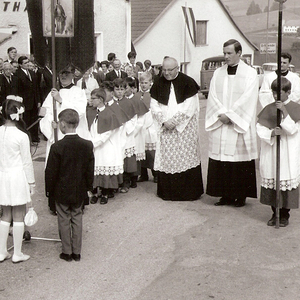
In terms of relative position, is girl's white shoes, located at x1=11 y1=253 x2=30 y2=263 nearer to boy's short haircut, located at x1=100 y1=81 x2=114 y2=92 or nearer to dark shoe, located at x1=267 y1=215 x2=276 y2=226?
dark shoe, located at x1=267 y1=215 x2=276 y2=226

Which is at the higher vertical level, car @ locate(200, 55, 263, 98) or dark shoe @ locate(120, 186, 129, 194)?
car @ locate(200, 55, 263, 98)

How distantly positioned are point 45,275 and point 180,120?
10.7ft

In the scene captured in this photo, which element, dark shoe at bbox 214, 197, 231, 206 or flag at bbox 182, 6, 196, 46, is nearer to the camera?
dark shoe at bbox 214, 197, 231, 206

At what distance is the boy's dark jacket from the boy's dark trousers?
0.29ft

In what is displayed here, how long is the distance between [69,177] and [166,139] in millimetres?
2691

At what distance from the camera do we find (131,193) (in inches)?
335

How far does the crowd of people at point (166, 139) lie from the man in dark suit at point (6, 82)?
13.7 feet

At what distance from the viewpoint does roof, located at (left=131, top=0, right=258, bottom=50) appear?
3300cm

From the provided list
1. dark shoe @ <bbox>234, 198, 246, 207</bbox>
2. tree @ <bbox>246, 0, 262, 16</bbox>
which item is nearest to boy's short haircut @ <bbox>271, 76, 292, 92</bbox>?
dark shoe @ <bbox>234, 198, 246, 207</bbox>

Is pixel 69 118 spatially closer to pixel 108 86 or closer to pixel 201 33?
pixel 108 86

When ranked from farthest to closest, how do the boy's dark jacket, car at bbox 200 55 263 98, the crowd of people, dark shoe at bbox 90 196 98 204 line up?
1. car at bbox 200 55 263 98
2. dark shoe at bbox 90 196 98 204
3. the crowd of people
4. the boy's dark jacket

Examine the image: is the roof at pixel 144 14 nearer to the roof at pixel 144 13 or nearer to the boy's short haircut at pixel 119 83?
the roof at pixel 144 13

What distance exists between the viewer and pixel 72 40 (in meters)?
7.02

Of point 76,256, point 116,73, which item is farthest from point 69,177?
point 116,73
